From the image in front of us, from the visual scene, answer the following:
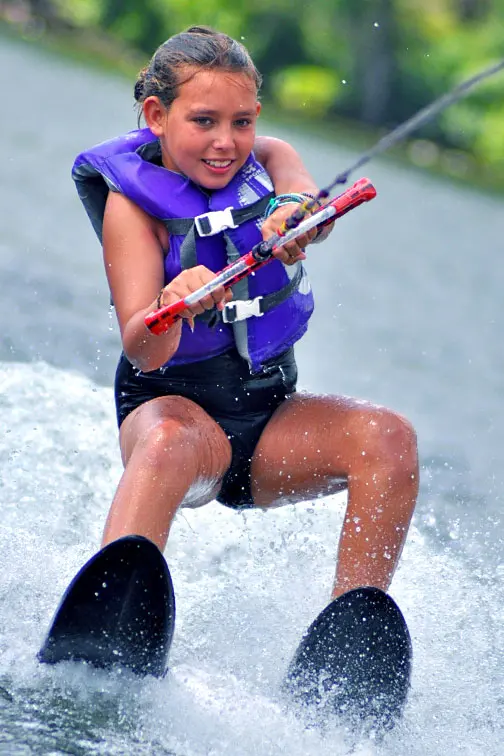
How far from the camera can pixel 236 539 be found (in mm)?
3762

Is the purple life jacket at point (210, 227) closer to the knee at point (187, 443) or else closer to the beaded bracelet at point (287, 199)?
the beaded bracelet at point (287, 199)

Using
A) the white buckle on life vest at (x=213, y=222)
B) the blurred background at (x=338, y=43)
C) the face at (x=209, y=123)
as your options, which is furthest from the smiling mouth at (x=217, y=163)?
the blurred background at (x=338, y=43)

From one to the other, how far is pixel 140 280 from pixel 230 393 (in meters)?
0.39

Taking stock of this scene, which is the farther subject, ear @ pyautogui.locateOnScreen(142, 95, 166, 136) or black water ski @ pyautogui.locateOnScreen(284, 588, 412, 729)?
ear @ pyautogui.locateOnScreen(142, 95, 166, 136)

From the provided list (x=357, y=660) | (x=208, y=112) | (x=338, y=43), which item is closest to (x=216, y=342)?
(x=208, y=112)

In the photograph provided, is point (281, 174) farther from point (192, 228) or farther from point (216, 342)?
point (216, 342)

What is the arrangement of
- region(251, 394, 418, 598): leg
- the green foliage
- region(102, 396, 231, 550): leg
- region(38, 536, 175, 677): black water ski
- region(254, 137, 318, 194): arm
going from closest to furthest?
region(38, 536, 175, 677): black water ski, region(102, 396, 231, 550): leg, region(251, 394, 418, 598): leg, region(254, 137, 318, 194): arm, the green foliage

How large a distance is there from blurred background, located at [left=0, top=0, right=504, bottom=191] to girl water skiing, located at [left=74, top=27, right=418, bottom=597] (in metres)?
18.3

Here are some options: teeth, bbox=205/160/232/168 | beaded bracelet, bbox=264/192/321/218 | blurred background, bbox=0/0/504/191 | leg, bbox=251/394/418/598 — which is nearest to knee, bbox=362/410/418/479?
leg, bbox=251/394/418/598

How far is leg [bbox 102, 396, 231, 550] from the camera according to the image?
8.50ft

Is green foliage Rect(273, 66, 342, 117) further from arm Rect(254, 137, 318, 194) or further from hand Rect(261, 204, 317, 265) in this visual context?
hand Rect(261, 204, 317, 265)

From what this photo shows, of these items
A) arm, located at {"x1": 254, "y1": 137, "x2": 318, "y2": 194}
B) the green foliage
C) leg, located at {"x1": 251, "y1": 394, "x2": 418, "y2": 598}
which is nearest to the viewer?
leg, located at {"x1": 251, "y1": 394, "x2": 418, "y2": 598}

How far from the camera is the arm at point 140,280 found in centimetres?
252

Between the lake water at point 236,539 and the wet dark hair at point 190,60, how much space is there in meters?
1.19
